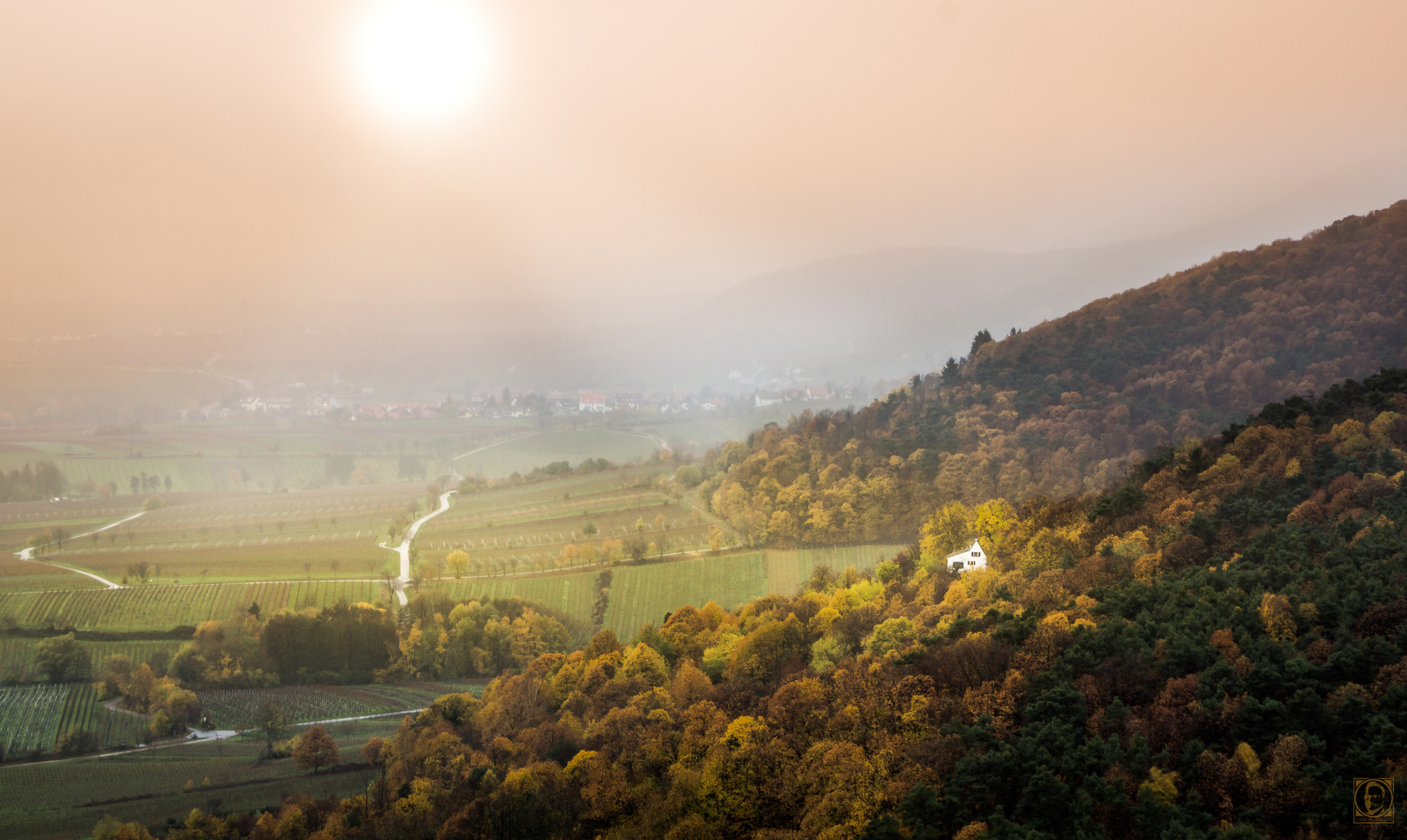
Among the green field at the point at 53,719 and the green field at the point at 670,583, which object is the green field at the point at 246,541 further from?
the green field at the point at 53,719

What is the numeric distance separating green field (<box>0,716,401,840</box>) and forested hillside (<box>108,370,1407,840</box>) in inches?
38.8

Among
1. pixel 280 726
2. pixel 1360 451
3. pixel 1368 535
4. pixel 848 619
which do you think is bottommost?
pixel 280 726

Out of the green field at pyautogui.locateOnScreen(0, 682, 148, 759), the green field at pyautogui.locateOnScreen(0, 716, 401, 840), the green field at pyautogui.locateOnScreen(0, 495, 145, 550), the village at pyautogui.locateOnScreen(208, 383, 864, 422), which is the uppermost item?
the village at pyautogui.locateOnScreen(208, 383, 864, 422)

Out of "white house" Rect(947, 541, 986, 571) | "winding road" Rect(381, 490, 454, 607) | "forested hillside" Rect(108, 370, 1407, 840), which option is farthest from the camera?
"winding road" Rect(381, 490, 454, 607)

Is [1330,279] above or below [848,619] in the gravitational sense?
above

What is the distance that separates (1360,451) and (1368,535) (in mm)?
3223

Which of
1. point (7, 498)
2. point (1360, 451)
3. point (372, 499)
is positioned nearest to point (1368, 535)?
point (1360, 451)

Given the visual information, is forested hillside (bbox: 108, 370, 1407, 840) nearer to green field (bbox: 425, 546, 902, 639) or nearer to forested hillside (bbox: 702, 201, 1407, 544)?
green field (bbox: 425, 546, 902, 639)

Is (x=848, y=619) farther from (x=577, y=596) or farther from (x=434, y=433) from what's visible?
(x=434, y=433)

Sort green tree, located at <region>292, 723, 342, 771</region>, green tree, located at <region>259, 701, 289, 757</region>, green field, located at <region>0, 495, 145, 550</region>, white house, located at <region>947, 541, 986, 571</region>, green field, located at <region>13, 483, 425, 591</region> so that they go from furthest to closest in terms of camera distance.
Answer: green field, located at <region>0, 495, 145, 550</region>
green field, located at <region>13, 483, 425, 591</region>
white house, located at <region>947, 541, 986, 571</region>
green tree, located at <region>259, 701, 289, 757</region>
green tree, located at <region>292, 723, 342, 771</region>

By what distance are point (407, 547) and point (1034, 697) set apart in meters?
20.5

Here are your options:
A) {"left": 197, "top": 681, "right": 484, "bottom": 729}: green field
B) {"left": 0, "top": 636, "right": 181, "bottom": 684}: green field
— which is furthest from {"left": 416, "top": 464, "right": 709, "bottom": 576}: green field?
{"left": 0, "top": 636, "right": 181, "bottom": 684}: green field

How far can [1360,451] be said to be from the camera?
46.5 ft

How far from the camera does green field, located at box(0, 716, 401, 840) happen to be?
14.9 metres
